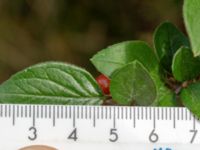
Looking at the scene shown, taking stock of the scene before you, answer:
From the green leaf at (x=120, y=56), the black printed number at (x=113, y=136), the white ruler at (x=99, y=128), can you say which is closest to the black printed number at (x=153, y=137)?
the white ruler at (x=99, y=128)

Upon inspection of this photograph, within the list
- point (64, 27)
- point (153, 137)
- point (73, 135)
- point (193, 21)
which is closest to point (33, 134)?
point (73, 135)

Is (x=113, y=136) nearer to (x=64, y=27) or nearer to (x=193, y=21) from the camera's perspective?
(x=193, y=21)

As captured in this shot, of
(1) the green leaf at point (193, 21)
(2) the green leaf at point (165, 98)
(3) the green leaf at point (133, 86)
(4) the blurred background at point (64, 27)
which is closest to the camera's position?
(1) the green leaf at point (193, 21)

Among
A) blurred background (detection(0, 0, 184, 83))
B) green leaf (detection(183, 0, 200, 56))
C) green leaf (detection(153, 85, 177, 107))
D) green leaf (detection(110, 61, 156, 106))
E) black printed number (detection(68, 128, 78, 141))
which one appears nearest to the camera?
green leaf (detection(183, 0, 200, 56))

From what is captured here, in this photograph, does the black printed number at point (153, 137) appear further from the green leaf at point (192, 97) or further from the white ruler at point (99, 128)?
the green leaf at point (192, 97)

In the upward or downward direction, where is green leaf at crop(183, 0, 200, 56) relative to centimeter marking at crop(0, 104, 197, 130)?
upward

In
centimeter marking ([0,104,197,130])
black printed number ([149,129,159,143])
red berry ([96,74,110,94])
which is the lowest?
black printed number ([149,129,159,143])

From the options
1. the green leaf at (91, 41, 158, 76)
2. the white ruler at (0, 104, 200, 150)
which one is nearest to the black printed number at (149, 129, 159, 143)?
the white ruler at (0, 104, 200, 150)

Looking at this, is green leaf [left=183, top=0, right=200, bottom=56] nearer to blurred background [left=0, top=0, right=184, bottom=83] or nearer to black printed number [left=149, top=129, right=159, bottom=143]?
black printed number [left=149, top=129, right=159, bottom=143]
